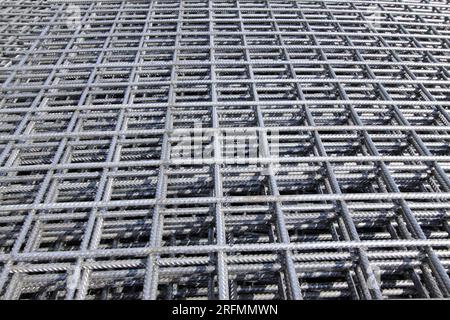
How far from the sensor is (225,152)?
2.73m

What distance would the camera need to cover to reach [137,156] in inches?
110

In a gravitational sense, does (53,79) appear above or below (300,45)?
below

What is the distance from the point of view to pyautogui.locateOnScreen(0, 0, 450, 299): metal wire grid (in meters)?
2.11

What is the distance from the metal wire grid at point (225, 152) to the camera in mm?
2107

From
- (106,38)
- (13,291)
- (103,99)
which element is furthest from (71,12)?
(13,291)

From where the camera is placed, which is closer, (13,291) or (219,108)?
(13,291)

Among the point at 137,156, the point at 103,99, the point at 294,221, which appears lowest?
the point at 294,221

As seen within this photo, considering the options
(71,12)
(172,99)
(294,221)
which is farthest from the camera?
(71,12)

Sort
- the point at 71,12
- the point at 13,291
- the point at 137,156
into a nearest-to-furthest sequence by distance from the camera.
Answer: the point at 13,291, the point at 137,156, the point at 71,12

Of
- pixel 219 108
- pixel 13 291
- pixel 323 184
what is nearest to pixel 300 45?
pixel 219 108

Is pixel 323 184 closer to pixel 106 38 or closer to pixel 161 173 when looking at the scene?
pixel 161 173

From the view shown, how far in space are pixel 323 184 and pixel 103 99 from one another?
208cm

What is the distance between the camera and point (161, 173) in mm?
2537
